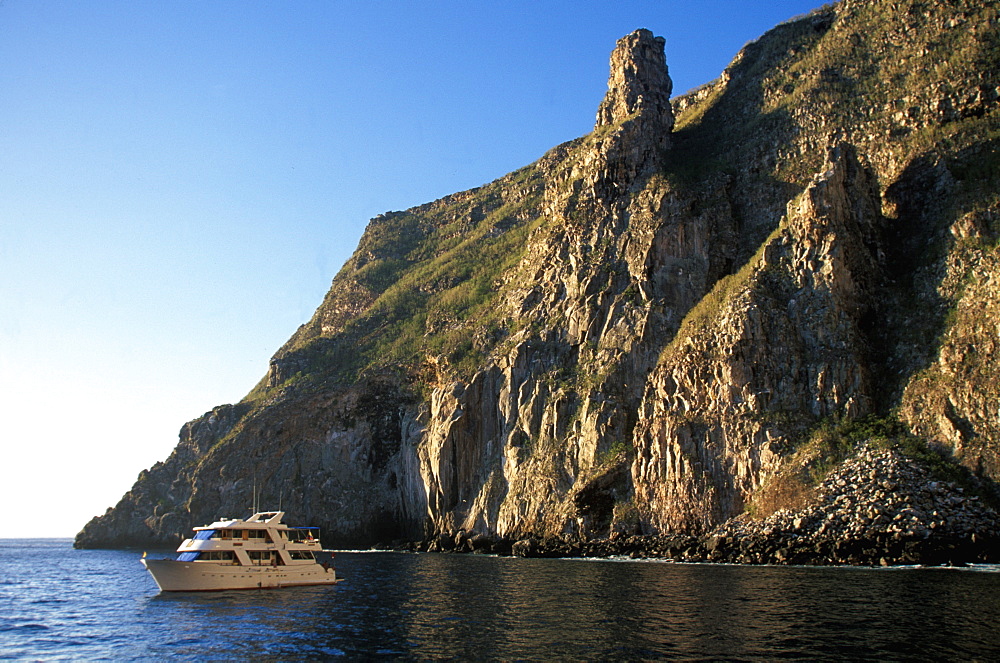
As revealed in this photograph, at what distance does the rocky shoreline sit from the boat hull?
107ft

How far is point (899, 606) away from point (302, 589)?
1505 inches

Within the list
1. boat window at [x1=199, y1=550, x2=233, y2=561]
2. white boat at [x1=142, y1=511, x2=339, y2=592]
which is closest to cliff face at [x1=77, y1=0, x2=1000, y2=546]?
white boat at [x1=142, y1=511, x2=339, y2=592]

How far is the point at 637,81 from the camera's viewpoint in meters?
108

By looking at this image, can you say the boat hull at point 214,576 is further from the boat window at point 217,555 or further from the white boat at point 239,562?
the boat window at point 217,555

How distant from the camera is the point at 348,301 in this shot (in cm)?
14488

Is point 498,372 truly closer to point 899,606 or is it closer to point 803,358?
point 803,358

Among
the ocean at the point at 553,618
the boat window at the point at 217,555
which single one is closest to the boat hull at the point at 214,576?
the boat window at the point at 217,555

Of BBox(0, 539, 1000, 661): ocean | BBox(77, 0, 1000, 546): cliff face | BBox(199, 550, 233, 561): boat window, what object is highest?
BBox(77, 0, 1000, 546): cliff face

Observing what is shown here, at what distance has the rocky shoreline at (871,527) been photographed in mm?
50656

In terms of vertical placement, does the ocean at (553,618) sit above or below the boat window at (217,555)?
below

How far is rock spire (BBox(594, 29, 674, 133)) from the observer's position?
10625 cm

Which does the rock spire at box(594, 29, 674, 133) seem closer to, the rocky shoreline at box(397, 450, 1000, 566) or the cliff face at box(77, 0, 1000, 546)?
the cliff face at box(77, 0, 1000, 546)

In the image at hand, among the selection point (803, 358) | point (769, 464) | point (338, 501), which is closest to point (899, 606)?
point (769, 464)

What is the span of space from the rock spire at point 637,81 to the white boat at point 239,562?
2992 inches
